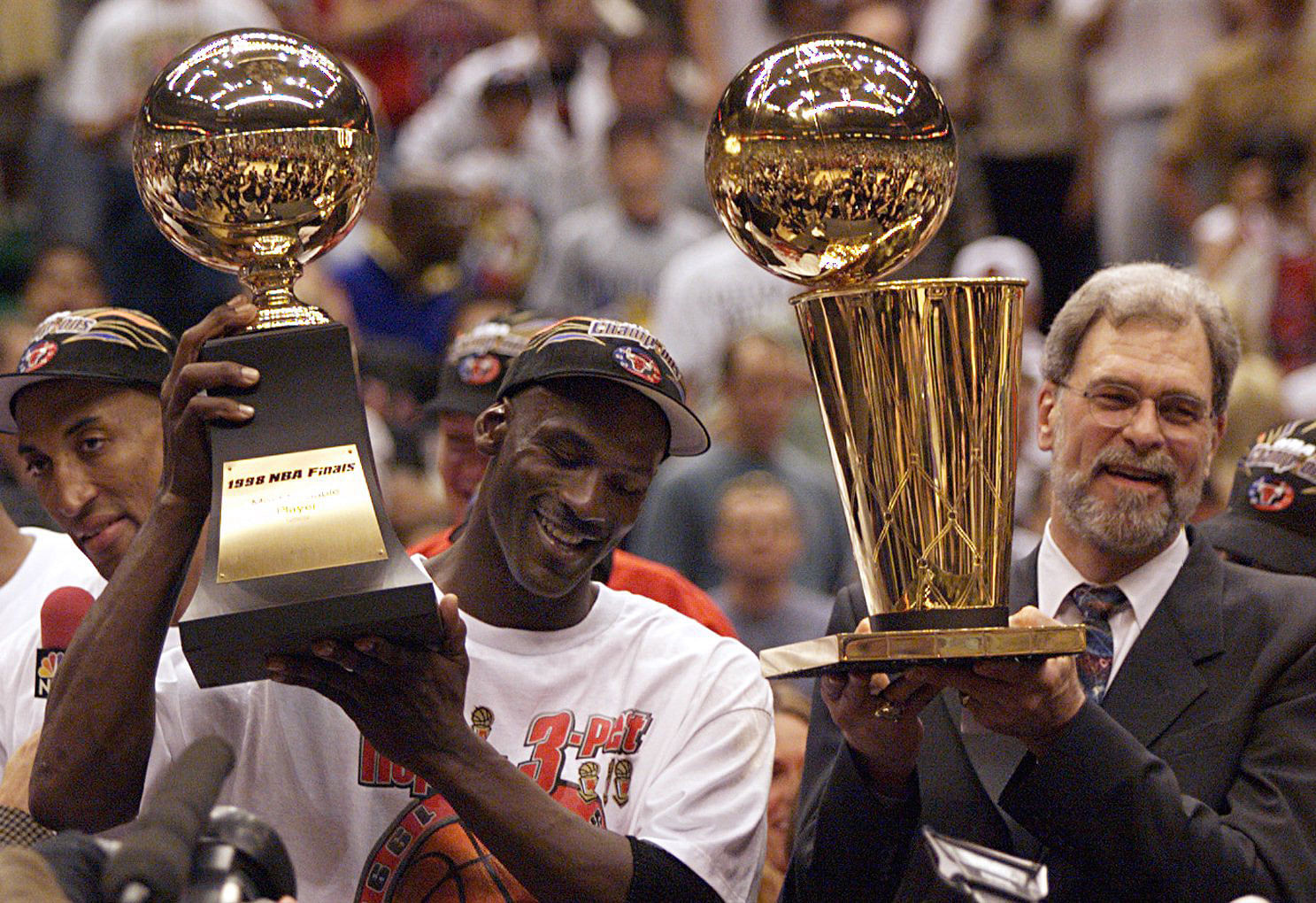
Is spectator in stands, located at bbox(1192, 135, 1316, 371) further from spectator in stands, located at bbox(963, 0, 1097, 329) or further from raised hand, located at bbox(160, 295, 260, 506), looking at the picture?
raised hand, located at bbox(160, 295, 260, 506)

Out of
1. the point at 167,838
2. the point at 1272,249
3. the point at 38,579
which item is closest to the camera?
the point at 167,838

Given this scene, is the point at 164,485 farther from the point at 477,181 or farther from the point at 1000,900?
the point at 477,181

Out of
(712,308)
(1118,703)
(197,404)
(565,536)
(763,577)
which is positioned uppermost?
(197,404)

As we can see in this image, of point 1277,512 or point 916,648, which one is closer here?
point 916,648

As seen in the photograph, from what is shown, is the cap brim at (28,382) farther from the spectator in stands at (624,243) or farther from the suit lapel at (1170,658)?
the spectator in stands at (624,243)

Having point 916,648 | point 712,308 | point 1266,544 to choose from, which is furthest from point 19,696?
point 712,308

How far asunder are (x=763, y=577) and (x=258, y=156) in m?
3.66

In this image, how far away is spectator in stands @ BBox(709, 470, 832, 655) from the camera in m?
6.14

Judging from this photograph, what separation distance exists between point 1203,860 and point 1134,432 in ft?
2.33

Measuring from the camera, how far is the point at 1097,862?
2.80m

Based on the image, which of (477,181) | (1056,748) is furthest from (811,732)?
(477,181)

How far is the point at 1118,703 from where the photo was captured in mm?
3072

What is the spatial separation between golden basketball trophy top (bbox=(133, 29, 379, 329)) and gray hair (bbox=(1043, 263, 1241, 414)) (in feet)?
3.97

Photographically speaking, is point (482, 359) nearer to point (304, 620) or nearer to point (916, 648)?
point (304, 620)
